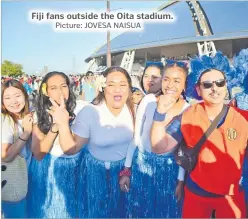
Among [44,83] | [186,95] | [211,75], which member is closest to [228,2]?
[211,75]

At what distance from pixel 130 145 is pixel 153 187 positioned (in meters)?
0.43

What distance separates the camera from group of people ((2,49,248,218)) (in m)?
2.86

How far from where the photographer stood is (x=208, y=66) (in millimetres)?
2865

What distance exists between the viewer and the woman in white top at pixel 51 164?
3.04m

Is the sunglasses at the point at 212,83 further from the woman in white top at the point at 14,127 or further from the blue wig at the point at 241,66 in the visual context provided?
the woman in white top at the point at 14,127

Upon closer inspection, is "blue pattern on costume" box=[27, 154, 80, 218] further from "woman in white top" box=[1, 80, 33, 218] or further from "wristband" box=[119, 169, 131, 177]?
"wristband" box=[119, 169, 131, 177]

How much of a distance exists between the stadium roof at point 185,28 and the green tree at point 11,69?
598 millimetres

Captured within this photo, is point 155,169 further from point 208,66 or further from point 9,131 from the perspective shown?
point 9,131

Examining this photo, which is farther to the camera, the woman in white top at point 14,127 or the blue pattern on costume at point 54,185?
the blue pattern on costume at point 54,185

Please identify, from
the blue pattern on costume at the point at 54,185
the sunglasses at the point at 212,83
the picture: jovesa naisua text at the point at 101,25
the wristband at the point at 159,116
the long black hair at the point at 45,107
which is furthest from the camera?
the blue pattern on costume at the point at 54,185

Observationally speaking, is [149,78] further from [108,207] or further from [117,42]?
[108,207]

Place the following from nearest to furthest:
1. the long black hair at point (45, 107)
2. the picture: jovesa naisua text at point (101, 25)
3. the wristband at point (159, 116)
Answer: the wristband at point (159, 116)
the picture: jovesa naisua text at point (101, 25)
the long black hair at point (45, 107)

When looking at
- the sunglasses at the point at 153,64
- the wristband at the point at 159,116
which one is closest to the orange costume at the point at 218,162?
the wristband at the point at 159,116

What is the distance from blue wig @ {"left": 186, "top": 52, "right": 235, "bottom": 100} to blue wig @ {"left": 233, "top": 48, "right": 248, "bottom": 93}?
0.17 ft
